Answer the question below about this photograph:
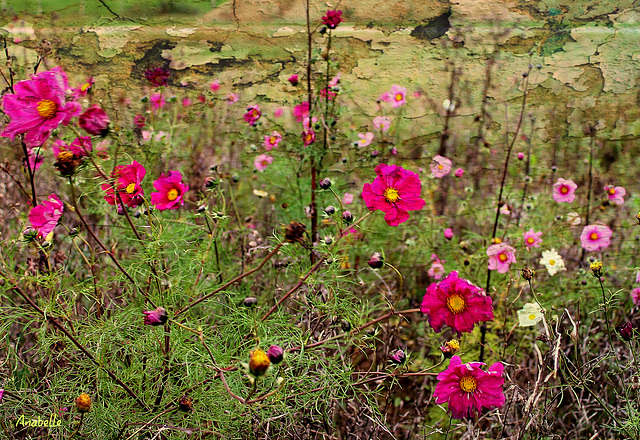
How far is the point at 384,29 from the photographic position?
2.28 meters

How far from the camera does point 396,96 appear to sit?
223cm

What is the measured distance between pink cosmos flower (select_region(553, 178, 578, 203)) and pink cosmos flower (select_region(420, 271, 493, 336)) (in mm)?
1144

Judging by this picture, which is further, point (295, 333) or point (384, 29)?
point (384, 29)

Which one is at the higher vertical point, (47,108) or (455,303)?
(47,108)

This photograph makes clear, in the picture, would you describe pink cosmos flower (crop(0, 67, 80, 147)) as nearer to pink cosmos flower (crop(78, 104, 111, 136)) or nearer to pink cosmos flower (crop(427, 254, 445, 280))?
pink cosmos flower (crop(78, 104, 111, 136))

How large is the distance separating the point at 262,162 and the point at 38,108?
1316 mm

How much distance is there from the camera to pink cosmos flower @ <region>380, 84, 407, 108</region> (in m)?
2.23

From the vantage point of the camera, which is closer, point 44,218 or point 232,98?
point 44,218

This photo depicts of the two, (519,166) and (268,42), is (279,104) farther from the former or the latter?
(519,166)

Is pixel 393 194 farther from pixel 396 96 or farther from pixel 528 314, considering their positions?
pixel 396 96

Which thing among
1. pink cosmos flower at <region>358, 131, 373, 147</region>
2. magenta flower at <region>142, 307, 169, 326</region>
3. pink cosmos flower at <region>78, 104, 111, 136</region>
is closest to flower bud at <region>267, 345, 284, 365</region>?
magenta flower at <region>142, 307, 169, 326</region>

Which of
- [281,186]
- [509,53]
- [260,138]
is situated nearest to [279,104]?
[260,138]

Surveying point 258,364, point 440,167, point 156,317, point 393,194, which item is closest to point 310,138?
point 440,167

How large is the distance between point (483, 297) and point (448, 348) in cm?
12
